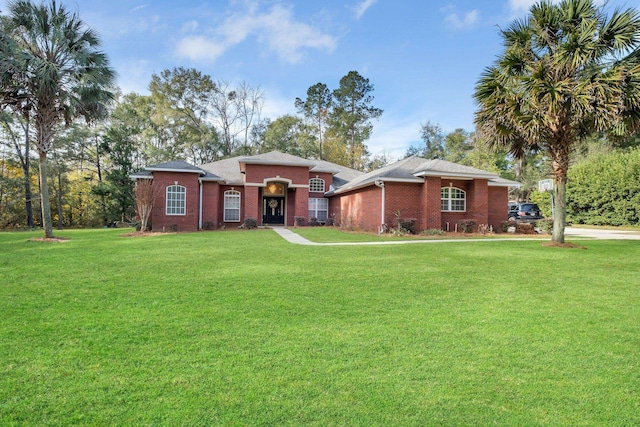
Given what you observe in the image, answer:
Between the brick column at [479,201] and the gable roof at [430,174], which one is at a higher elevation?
the gable roof at [430,174]

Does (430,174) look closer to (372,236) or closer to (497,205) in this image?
(372,236)

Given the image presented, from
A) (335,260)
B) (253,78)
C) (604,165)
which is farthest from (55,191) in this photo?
(604,165)

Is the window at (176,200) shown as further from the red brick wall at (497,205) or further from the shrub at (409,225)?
the red brick wall at (497,205)

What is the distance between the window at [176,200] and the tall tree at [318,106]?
26.5m

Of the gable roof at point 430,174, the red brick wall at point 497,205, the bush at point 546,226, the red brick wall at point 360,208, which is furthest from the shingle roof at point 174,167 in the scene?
the bush at point 546,226

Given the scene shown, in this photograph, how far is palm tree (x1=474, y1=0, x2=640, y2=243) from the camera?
33.2ft

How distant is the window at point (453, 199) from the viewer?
1797 cm

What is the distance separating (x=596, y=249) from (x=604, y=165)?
19494mm

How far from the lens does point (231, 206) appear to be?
74.4 feet

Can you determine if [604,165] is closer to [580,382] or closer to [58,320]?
[580,382]

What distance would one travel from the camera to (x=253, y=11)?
1644 cm

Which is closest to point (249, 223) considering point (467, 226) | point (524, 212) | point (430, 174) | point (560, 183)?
point (430, 174)

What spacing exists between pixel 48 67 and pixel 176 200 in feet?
28.4

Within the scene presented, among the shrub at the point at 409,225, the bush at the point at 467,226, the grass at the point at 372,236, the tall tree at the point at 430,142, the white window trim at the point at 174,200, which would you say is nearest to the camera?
the grass at the point at 372,236
